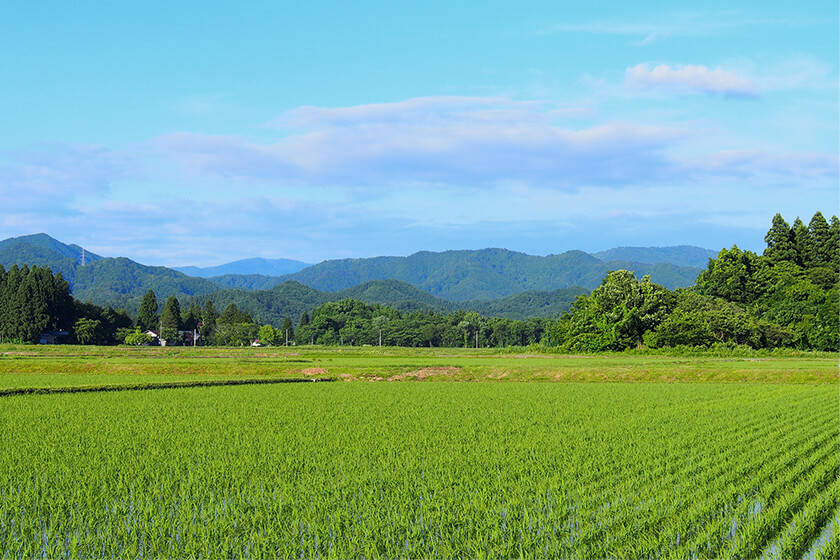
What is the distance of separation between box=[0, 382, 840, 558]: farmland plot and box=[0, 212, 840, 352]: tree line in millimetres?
40624

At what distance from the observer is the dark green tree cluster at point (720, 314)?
2227 inches

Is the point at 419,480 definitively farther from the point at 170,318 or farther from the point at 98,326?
the point at 170,318

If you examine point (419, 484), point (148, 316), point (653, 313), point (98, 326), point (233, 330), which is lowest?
point (419, 484)

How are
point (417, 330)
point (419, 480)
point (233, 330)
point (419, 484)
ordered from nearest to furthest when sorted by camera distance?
point (419, 484), point (419, 480), point (233, 330), point (417, 330)

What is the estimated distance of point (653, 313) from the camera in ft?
190

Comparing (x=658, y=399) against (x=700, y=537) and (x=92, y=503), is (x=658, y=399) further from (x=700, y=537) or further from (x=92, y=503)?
(x=92, y=503)

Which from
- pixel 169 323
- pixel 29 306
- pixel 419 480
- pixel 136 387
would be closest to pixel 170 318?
pixel 169 323

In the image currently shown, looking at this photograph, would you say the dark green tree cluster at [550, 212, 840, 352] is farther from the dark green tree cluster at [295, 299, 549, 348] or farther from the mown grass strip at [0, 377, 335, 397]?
the dark green tree cluster at [295, 299, 549, 348]

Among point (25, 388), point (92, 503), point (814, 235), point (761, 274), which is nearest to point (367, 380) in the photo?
point (25, 388)

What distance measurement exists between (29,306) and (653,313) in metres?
68.8

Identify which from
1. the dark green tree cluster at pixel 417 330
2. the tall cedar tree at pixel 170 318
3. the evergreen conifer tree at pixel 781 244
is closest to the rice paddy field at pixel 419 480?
the evergreen conifer tree at pixel 781 244

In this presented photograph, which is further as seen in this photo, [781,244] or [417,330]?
[417,330]

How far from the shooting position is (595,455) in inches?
437

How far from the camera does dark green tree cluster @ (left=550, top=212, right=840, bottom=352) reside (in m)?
56.6
